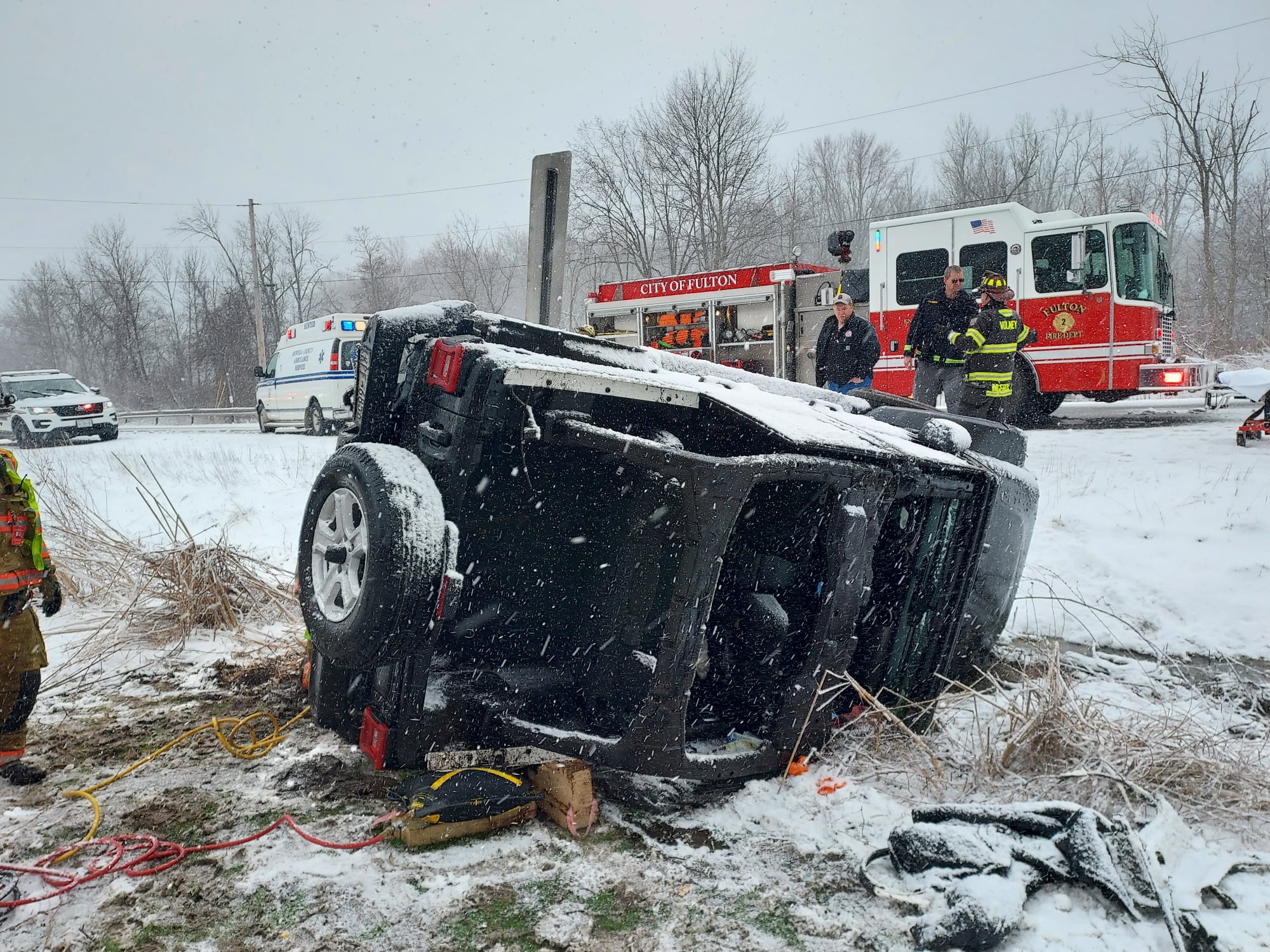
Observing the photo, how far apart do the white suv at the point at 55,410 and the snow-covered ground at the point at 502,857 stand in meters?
13.9

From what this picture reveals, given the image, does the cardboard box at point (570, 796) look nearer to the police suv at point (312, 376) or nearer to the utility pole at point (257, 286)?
the police suv at point (312, 376)

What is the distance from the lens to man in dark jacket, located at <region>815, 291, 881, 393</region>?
8078 millimetres

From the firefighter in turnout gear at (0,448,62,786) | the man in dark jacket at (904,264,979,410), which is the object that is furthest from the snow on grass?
the firefighter in turnout gear at (0,448,62,786)

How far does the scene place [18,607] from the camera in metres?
3.41

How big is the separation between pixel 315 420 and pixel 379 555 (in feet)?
47.3

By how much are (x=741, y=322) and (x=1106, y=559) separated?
9.51m

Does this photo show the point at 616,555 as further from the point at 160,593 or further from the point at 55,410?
the point at 55,410

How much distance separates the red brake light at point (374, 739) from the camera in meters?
2.77

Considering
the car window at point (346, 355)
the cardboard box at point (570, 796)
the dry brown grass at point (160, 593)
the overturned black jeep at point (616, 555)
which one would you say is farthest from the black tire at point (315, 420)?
the cardboard box at point (570, 796)

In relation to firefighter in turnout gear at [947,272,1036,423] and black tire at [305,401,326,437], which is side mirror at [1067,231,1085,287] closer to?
firefighter in turnout gear at [947,272,1036,423]

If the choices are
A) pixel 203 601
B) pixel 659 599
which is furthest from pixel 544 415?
pixel 203 601

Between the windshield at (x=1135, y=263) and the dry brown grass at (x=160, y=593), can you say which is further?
the windshield at (x=1135, y=263)

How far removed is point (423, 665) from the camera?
2.69 m

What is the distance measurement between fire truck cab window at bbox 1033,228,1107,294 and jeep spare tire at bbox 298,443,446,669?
423 inches
